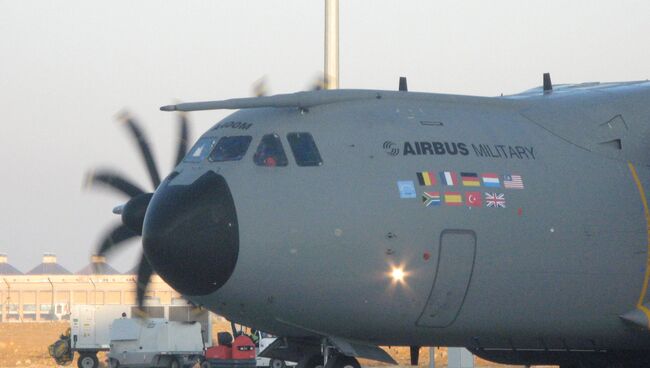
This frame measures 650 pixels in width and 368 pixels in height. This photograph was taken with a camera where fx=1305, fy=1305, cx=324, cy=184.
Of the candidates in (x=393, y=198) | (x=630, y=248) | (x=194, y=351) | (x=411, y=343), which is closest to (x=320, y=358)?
(x=411, y=343)

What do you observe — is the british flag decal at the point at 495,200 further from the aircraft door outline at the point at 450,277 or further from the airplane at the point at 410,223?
the aircraft door outline at the point at 450,277

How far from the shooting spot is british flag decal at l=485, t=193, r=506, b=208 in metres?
17.7

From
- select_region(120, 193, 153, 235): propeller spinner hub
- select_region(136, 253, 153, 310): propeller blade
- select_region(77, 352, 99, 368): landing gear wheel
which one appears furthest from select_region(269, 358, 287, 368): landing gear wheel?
select_region(120, 193, 153, 235): propeller spinner hub

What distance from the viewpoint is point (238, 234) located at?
53.1ft

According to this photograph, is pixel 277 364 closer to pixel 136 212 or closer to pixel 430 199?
pixel 136 212

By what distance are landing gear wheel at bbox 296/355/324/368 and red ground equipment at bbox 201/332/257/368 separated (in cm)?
2301

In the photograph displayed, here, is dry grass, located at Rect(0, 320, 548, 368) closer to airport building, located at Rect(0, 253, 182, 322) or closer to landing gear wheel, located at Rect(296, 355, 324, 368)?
landing gear wheel, located at Rect(296, 355, 324, 368)

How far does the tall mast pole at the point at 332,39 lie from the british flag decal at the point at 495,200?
635 cm

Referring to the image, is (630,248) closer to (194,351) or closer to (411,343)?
(411,343)

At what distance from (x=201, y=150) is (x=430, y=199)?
3187 mm

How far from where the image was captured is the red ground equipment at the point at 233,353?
133ft

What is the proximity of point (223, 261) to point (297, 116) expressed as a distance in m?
2.44

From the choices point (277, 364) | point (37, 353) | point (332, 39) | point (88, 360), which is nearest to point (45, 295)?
point (37, 353)

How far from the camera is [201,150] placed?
1773cm
